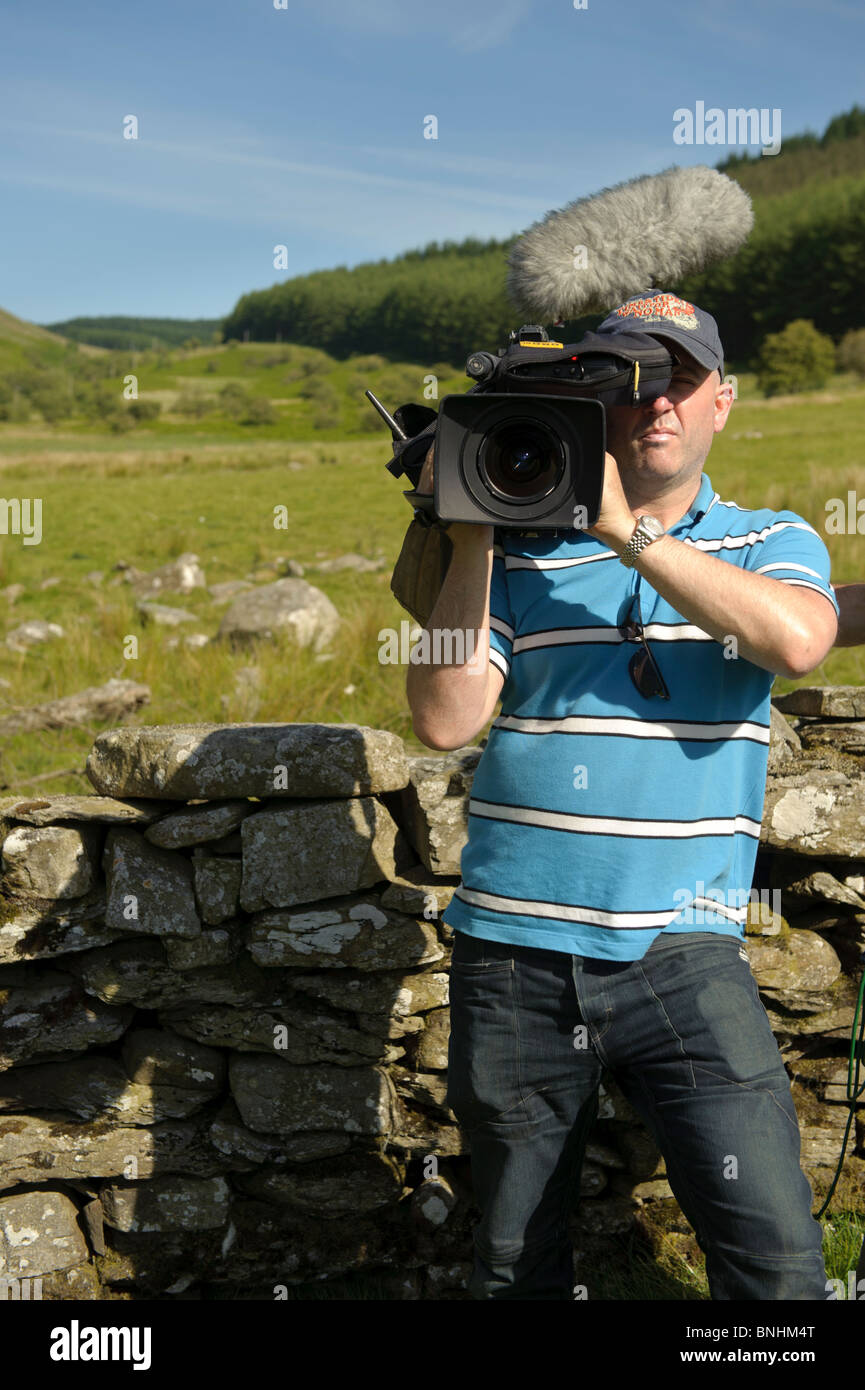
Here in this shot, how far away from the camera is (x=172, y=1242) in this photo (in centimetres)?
316

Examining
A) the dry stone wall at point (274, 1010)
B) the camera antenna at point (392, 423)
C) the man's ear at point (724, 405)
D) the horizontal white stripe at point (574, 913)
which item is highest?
the man's ear at point (724, 405)

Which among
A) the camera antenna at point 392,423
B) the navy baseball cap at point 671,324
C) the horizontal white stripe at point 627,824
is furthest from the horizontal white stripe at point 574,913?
the navy baseball cap at point 671,324

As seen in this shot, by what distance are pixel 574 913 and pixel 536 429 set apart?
2.98 ft

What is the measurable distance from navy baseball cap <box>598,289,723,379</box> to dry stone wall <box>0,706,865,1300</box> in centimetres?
135

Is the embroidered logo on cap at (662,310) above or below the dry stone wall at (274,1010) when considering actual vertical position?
above

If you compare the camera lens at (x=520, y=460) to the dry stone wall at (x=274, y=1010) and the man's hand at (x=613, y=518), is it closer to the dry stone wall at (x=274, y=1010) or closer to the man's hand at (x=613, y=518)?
the man's hand at (x=613, y=518)

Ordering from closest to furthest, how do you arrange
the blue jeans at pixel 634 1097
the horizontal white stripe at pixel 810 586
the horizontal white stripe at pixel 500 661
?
the blue jeans at pixel 634 1097 → the horizontal white stripe at pixel 810 586 → the horizontal white stripe at pixel 500 661

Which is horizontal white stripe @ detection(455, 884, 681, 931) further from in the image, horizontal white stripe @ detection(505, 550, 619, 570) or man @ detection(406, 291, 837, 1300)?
horizontal white stripe @ detection(505, 550, 619, 570)

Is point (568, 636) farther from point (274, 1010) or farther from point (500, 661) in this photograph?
point (274, 1010)

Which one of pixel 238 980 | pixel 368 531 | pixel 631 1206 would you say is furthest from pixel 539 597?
pixel 368 531

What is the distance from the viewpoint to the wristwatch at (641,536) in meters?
1.83

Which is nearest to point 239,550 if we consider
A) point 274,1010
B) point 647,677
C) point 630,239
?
point 274,1010

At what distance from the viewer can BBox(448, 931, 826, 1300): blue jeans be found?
1.81m
